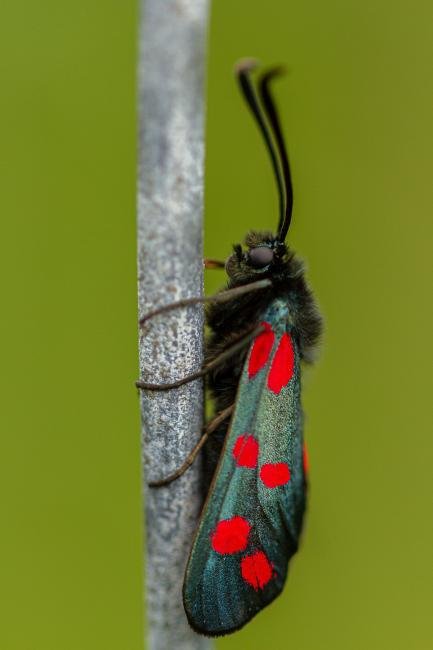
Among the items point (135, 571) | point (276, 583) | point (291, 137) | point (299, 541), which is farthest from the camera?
point (291, 137)

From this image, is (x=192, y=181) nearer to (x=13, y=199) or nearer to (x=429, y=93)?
(x=13, y=199)

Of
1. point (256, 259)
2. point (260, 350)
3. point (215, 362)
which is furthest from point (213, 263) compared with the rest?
point (215, 362)

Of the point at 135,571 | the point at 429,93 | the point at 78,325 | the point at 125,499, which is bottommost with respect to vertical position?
the point at 135,571

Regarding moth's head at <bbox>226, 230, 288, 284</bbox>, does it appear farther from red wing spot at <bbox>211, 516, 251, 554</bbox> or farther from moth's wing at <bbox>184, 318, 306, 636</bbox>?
red wing spot at <bbox>211, 516, 251, 554</bbox>

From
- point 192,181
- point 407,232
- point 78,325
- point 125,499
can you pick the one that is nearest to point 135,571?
point 125,499

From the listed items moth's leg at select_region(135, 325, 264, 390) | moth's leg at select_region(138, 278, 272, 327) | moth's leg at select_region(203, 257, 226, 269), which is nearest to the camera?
moth's leg at select_region(138, 278, 272, 327)

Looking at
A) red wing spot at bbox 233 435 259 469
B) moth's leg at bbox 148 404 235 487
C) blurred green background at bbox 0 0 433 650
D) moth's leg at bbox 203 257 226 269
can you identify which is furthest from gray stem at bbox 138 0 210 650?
blurred green background at bbox 0 0 433 650

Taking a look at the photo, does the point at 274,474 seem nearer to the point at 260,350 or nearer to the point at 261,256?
the point at 260,350
